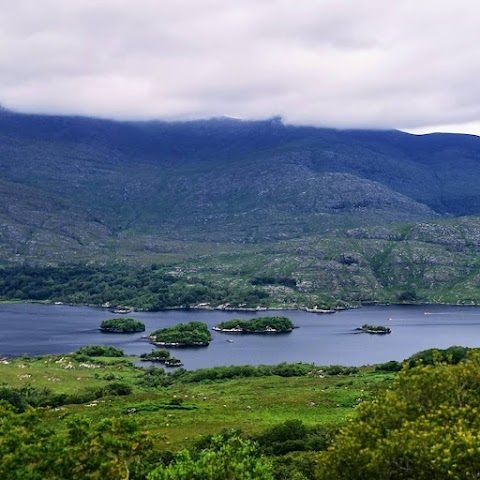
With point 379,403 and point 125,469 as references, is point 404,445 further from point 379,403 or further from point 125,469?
point 125,469

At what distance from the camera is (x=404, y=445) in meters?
39.5

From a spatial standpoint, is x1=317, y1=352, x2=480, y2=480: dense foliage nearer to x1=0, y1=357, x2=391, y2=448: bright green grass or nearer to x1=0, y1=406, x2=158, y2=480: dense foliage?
x1=0, y1=406, x2=158, y2=480: dense foliage

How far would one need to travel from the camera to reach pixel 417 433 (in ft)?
131

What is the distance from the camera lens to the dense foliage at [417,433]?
3716 centimetres

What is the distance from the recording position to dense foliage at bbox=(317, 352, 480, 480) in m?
37.2

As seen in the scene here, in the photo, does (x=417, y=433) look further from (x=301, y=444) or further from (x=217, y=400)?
(x=217, y=400)

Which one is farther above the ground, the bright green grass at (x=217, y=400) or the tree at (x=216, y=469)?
the tree at (x=216, y=469)

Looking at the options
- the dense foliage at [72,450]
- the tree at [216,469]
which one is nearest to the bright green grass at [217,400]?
the dense foliage at [72,450]

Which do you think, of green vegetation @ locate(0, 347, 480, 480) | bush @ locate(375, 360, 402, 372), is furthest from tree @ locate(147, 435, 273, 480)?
bush @ locate(375, 360, 402, 372)

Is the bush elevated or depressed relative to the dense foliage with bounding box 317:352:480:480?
depressed

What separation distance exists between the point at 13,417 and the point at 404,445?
27017 millimetres

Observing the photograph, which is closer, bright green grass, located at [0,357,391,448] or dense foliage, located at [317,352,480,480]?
dense foliage, located at [317,352,480,480]

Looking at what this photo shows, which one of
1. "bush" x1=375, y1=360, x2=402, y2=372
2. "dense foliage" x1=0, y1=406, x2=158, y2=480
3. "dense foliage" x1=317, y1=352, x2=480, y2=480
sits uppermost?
"dense foliage" x1=317, y1=352, x2=480, y2=480

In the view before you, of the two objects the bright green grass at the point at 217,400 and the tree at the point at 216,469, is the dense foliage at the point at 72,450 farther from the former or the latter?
the bright green grass at the point at 217,400
